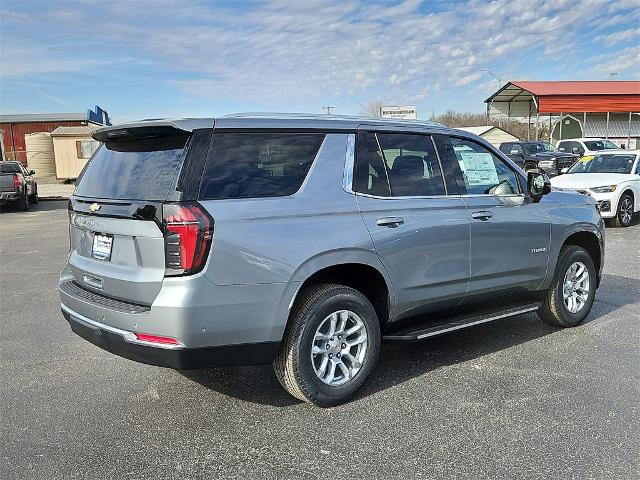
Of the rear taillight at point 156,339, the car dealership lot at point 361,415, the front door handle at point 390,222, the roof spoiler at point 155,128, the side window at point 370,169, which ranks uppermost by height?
the roof spoiler at point 155,128

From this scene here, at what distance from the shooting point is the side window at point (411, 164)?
4188 millimetres

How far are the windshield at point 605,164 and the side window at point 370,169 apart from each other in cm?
1100

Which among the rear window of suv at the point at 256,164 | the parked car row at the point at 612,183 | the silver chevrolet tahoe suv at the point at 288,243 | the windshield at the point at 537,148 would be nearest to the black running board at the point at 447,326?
the silver chevrolet tahoe suv at the point at 288,243

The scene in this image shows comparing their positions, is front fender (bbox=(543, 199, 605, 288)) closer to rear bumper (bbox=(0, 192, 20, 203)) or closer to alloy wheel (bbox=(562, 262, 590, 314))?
alloy wheel (bbox=(562, 262, 590, 314))

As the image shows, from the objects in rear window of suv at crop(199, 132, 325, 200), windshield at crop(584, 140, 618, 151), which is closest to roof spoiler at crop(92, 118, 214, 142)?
rear window of suv at crop(199, 132, 325, 200)

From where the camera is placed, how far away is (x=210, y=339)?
3.30 m

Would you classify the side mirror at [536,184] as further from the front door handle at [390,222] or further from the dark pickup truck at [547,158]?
the dark pickup truck at [547,158]

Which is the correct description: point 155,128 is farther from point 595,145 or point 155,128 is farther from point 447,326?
point 595,145

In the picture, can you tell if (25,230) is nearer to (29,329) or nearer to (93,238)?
(29,329)

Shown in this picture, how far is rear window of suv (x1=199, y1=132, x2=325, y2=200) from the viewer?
338 centimetres

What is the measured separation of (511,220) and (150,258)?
117 inches

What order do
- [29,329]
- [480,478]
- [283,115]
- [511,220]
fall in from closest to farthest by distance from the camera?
[480,478], [283,115], [511,220], [29,329]

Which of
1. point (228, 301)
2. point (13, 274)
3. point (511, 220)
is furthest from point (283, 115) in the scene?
point (13, 274)

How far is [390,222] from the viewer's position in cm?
397
